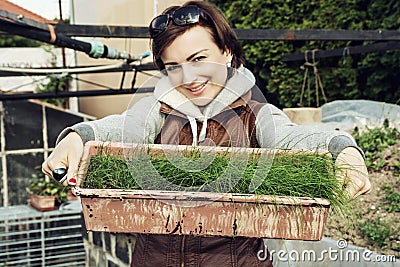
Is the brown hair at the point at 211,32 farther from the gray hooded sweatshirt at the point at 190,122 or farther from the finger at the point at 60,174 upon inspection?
the finger at the point at 60,174

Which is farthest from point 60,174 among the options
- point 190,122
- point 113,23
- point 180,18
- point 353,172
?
point 113,23

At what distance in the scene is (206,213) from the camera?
107 centimetres

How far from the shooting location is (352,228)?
249cm

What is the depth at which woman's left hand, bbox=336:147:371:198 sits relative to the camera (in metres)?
1.12

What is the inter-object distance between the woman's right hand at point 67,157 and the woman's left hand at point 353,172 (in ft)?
1.81

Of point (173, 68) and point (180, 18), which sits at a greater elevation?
point (180, 18)

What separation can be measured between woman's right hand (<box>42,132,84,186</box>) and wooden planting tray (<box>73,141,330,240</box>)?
8 centimetres

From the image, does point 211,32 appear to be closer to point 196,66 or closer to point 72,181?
point 196,66

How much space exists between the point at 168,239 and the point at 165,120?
30cm

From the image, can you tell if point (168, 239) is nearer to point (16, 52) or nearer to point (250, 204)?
point (250, 204)

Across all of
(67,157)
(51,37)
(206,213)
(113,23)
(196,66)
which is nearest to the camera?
(206,213)

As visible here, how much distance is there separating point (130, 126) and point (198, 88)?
19cm

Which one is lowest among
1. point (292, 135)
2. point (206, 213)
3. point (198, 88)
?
point (206, 213)

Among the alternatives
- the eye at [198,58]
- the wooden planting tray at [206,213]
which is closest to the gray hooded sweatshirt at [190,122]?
the eye at [198,58]
